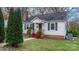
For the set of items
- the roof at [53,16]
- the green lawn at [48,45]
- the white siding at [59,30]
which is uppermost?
the roof at [53,16]

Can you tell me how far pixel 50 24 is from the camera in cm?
297

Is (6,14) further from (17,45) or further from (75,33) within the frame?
(75,33)

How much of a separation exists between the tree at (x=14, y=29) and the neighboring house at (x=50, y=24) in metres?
0.09

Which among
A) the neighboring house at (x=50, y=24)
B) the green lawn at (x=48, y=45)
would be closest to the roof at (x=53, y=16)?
the neighboring house at (x=50, y=24)

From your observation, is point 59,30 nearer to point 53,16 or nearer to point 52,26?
point 52,26

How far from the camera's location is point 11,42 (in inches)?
117

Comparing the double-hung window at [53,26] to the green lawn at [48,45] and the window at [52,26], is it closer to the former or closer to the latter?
the window at [52,26]

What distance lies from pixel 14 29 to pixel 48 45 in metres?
0.53

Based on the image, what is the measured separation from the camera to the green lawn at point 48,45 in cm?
296

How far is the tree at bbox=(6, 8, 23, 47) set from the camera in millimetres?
2955

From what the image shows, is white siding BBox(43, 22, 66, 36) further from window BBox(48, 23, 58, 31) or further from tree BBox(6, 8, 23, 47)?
tree BBox(6, 8, 23, 47)

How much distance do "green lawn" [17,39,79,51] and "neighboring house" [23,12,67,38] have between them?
0.10m
